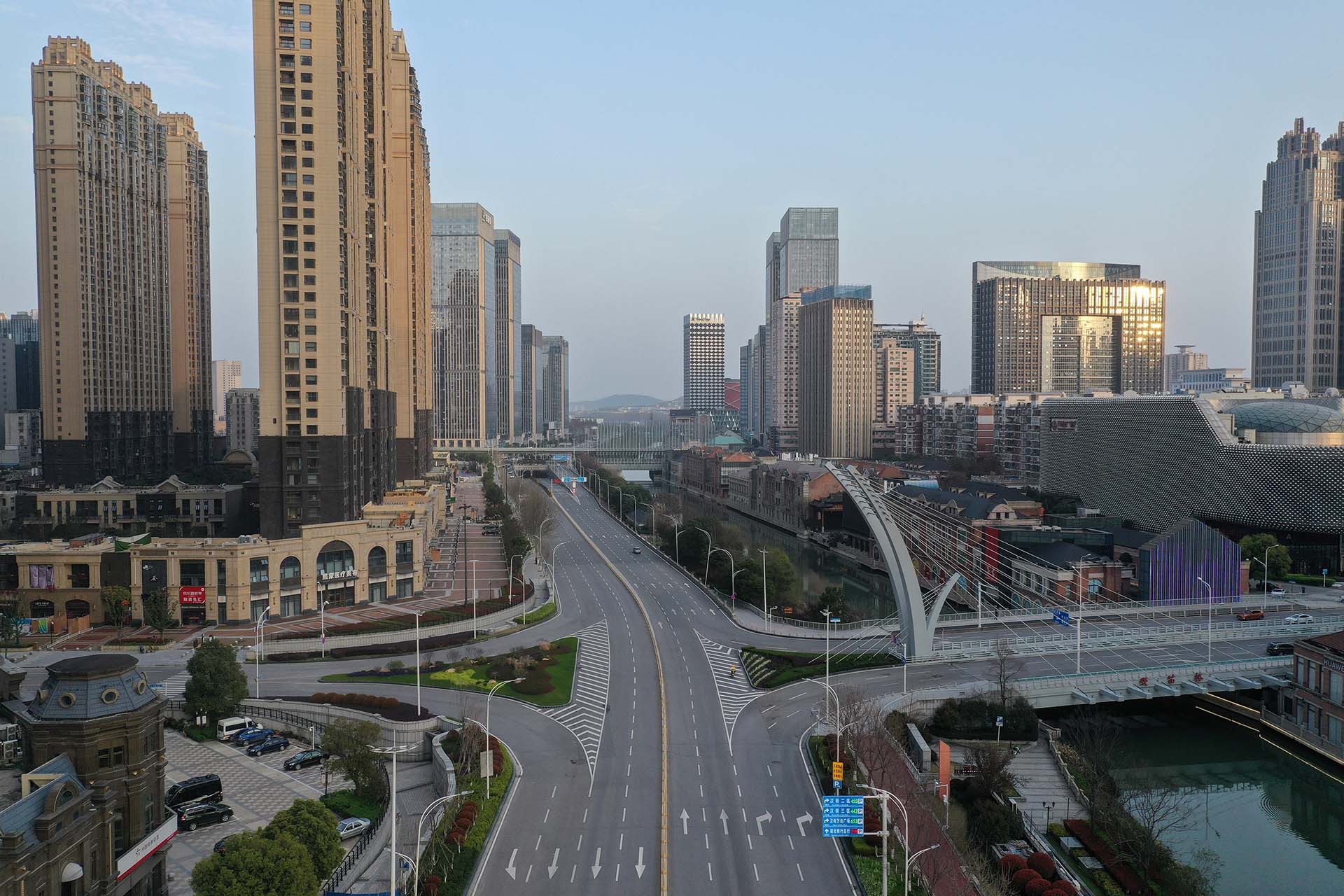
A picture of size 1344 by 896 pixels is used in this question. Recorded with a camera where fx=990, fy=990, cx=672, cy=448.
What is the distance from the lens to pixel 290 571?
60.7 meters

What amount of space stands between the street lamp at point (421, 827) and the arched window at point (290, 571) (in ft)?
104

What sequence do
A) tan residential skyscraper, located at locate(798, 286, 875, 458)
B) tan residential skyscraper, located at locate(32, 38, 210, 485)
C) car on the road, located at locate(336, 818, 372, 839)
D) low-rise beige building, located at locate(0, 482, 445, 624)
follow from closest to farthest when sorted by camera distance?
car on the road, located at locate(336, 818, 372, 839) → low-rise beige building, located at locate(0, 482, 445, 624) → tan residential skyscraper, located at locate(32, 38, 210, 485) → tan residential skyscraper, located at locate(798, 286, 875, 458)

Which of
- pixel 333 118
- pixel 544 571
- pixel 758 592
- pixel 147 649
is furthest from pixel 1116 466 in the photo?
pixel 147 649

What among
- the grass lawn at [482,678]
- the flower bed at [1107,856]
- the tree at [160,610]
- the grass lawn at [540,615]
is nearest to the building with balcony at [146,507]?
the tree at [160,610]

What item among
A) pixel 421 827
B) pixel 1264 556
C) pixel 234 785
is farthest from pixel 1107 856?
pixel 1264 556

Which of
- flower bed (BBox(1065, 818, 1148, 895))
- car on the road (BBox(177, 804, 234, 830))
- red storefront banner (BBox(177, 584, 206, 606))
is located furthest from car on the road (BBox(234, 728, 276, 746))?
flower bed (BBox(1065, 818, 1148, 895))

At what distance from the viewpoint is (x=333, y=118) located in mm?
63938

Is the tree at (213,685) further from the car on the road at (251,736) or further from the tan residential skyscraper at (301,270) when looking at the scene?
the tan residential skyscraper at (301,270)

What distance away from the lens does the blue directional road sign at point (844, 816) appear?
2523cm

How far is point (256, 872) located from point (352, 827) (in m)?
8.74

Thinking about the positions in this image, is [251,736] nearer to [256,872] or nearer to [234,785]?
[234,785]

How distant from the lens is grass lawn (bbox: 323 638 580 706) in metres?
44.9

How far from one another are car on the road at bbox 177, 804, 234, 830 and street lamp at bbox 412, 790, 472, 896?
6535mm

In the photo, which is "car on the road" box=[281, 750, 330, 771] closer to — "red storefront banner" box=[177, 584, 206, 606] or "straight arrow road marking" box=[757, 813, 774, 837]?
"straight arrow road marking" box=[757, 813, 774, 837]
